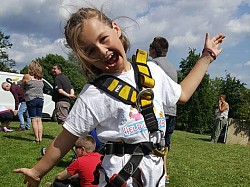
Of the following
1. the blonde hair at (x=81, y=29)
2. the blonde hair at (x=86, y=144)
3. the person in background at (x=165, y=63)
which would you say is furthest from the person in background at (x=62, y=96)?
the blonde hair at (x=81, y=29)

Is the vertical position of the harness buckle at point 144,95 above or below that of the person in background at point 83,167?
above

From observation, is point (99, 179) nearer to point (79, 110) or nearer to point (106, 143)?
point (106, 143)

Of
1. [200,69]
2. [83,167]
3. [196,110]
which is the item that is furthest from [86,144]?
[196,110]


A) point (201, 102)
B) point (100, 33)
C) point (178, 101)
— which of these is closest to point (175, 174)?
point (178, 101)

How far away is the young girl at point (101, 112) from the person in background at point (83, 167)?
2.66m

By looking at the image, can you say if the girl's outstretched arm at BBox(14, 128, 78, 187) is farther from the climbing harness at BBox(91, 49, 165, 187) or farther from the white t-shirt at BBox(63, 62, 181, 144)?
the climbing harness at BBox(91, 49, 165, 187)

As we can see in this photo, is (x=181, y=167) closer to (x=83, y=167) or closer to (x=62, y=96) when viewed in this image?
(x=62, y=96)

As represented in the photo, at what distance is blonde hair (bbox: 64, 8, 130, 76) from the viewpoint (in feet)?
7.21

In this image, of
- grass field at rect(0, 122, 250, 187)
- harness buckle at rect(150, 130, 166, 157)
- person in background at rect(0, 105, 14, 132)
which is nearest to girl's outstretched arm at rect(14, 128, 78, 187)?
harness buckle at rect(150, 130, 166, 157)

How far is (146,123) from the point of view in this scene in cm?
218

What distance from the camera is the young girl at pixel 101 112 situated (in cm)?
215

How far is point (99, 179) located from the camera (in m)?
2.30

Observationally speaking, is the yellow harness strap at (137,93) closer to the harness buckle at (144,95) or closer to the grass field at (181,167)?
the harness buckle at (144,95)

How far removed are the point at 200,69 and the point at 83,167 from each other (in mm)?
2845
